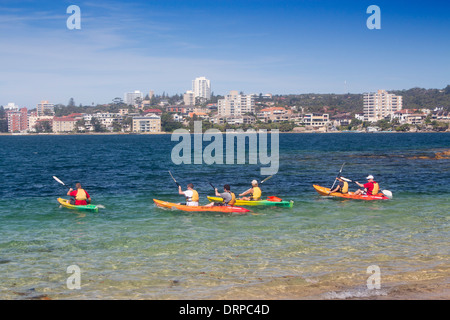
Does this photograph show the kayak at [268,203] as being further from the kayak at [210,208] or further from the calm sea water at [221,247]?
the kayak at [210,208]

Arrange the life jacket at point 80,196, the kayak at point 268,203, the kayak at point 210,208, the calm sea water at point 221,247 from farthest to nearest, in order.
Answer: the kayak at point 268,203 → the life jacket at point 80,196 → the kayak at point 210,208 → the calm sea water at point 221,247

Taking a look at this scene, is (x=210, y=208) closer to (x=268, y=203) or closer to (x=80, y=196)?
(x=268, y=203)

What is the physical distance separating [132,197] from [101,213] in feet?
21.0

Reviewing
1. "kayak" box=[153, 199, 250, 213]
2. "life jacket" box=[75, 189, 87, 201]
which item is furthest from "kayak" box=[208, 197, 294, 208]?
"life jacket" box=[75, 189, 87, 201]

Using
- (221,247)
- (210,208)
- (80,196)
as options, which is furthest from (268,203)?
(80,196)

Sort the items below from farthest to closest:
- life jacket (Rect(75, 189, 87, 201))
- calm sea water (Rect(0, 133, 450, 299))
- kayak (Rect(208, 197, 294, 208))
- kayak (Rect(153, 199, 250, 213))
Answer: kayak (Rect(208, 197, 294, 208)) < life jacket (Rect(75, 189, 87, 201)) < kayak (Rect(153, 199, 250, 213)) < calm sea water (Rect(0, 133, 450, 299))

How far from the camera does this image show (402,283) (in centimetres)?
1254

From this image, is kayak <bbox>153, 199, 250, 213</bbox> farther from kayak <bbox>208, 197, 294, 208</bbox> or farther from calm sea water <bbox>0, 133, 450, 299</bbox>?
kayak <bbox>208, 197, 294, 208</bbox>

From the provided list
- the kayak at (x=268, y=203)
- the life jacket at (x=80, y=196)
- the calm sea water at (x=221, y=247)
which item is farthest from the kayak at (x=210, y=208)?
the life jacket at (x=80, y=196)

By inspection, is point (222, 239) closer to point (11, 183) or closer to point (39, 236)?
point (39, 236)

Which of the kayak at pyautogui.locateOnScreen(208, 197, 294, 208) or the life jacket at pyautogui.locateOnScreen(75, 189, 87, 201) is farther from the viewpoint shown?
the kayak at pyautogui.locateOnScreen(208, 197, 294, 208)

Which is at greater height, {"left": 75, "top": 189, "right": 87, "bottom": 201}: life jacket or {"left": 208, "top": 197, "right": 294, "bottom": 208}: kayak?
{"left": 75, "top": 189, "right": 87, "bottom": 201}: life jacket
